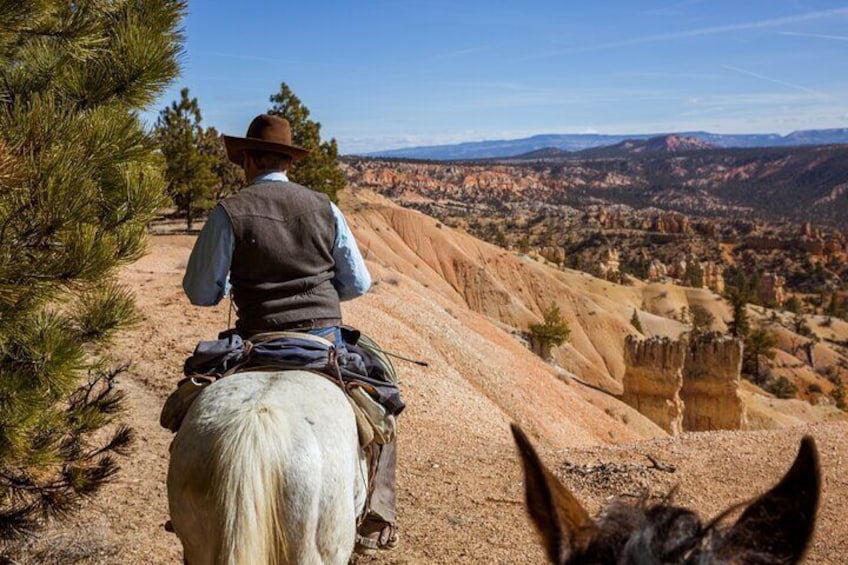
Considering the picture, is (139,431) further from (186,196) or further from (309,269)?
(186,196)

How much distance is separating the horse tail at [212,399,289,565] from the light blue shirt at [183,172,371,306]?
1304mm

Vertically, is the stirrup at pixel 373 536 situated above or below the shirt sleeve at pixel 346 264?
below

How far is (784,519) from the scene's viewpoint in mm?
1490

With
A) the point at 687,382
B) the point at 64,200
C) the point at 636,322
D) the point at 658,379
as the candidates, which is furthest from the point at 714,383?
the point at 636,322

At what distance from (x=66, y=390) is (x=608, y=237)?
109952 mm

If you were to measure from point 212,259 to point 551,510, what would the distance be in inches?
129

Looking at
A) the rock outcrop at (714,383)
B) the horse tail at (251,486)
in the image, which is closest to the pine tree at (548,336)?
the rock outcrop at (714,383)

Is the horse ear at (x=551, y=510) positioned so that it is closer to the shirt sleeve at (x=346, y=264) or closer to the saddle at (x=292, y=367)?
the saddle at (x=292, y=367)

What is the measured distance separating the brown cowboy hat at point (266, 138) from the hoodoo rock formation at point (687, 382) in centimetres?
2608

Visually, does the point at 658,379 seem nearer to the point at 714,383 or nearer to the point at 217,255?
the point at 714,383

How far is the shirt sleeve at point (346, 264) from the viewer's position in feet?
15.5

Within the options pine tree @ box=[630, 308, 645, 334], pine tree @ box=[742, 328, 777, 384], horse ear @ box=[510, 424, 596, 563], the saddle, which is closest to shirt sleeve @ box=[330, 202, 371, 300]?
the saddle

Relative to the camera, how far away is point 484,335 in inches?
999

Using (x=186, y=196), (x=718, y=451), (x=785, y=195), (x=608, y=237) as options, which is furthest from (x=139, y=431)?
(x=785, y=195)
